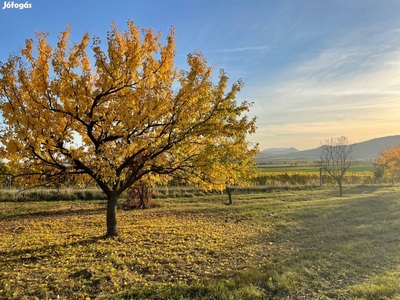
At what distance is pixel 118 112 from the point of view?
7980 mm

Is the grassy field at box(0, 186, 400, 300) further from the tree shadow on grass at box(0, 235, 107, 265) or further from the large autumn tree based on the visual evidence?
the large autumn tree

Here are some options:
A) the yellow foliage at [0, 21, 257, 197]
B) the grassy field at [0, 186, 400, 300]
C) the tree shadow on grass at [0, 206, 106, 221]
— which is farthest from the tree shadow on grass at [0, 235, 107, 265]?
the tree shadow on grass at [0, 206, 106, 221]

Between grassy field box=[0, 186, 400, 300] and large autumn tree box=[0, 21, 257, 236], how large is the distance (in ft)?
7.57

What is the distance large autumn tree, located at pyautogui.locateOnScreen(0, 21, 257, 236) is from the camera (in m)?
7.60

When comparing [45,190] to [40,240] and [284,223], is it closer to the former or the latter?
[40,240]

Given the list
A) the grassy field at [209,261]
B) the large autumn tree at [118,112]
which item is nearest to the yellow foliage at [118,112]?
the large autumn tree at [118,112]

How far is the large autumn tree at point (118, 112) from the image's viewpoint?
7598 mm

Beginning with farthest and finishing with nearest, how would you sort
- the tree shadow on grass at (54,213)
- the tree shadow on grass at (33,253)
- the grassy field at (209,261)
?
the tree shadow on grass at (54,213) < the tree shadow on grass at (33,253) < the grassy field at (209,261)

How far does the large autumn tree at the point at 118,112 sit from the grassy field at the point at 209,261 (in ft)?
7.57

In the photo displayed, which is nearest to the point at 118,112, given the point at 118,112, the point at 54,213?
the point at 118,112

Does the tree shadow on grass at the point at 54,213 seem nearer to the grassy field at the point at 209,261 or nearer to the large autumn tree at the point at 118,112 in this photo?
the grassy field at the point at 209,261

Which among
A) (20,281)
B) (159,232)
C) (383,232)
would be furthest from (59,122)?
(383,232)

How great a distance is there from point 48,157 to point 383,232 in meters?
11.7

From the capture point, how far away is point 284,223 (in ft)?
41.9
